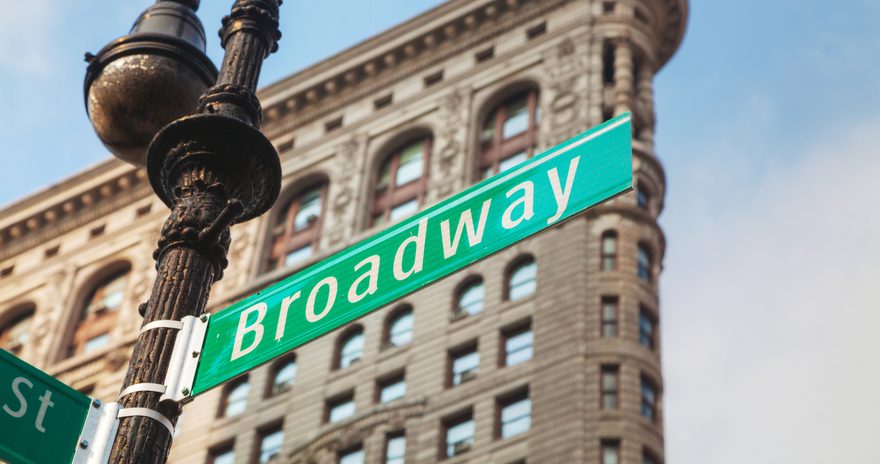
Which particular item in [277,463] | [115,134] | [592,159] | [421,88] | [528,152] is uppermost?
[421,88]

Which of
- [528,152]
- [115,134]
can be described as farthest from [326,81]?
[115,134]

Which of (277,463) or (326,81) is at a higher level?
(326,81)

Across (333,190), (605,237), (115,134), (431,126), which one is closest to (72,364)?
(333,190)

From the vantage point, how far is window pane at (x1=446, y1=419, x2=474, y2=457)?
45500 millimetres

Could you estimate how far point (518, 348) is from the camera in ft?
157

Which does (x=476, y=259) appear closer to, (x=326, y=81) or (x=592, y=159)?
(x=592, y=159)

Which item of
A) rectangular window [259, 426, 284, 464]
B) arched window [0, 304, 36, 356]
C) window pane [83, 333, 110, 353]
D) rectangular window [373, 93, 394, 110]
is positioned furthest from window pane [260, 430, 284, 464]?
arched window [0, 304, 36, 356]

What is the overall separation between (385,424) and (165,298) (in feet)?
132

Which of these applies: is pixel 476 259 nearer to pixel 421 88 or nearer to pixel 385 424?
pixel 385 424

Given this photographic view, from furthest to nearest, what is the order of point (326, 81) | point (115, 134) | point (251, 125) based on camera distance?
point (326, 81) → point (115, 134) → point (251, 125)

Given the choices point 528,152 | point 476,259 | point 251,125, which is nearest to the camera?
point 476,259

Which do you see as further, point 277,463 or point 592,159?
point 277,463

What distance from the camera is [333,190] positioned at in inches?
2365

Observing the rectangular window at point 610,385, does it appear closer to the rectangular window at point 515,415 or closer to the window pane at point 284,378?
the rectangular window at point 515,415
